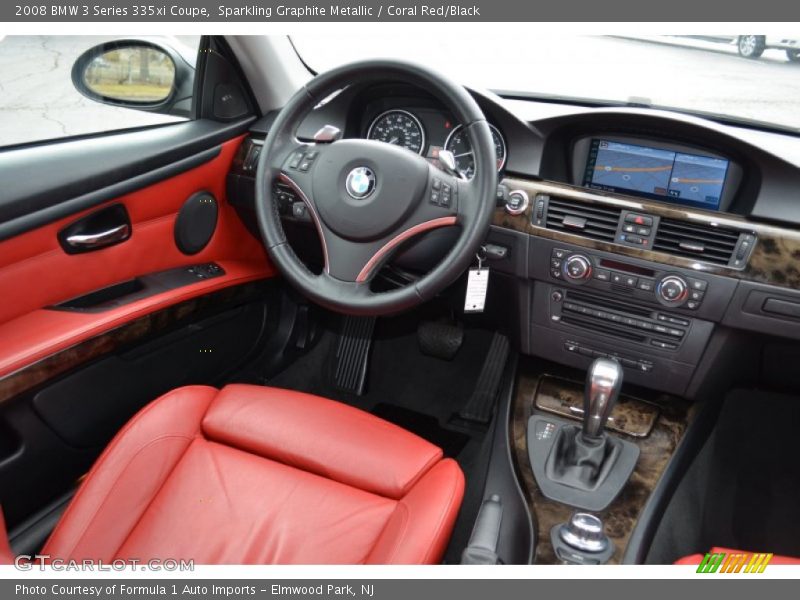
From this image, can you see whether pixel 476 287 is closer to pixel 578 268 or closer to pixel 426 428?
pixel 578 268

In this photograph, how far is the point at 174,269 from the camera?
2.03 metres

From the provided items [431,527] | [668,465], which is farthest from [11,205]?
[668,465]

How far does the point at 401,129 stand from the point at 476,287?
557 millimetres

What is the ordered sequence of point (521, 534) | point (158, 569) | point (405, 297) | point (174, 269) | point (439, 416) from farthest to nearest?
point (439, 416), point (174, 269), point (521, 534), point (405, 297), point (158, 569)

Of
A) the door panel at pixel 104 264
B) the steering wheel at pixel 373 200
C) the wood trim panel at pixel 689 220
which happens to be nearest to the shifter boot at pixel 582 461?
the wood trim panel at pixel 689 220

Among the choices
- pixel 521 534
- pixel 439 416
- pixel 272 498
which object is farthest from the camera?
pixel 439 416

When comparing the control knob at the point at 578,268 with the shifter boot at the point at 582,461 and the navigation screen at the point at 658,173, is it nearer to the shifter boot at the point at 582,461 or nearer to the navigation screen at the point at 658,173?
the navigation screen at the point at 658,173

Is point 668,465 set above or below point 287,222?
below

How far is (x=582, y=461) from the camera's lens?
1.77m

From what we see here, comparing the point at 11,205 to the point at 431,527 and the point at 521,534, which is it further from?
the point at 521,534

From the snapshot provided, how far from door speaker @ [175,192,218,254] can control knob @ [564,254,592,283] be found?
1118 mm

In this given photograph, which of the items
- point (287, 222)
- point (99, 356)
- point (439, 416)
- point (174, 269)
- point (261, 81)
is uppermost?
point (261, 81)

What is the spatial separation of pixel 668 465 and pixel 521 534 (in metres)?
0.46

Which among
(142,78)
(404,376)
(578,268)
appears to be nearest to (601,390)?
(578,268)
